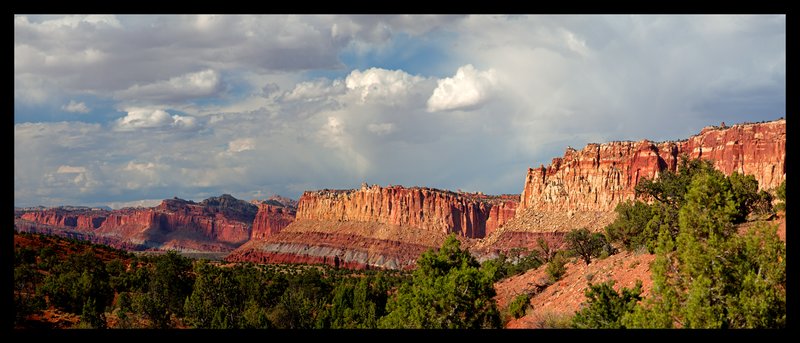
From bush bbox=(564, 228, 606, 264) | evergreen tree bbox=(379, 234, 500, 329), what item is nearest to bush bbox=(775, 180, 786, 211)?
evergreen tree bbox=(379, 234, 500, 329)

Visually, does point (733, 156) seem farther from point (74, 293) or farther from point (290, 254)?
point (290, 254)

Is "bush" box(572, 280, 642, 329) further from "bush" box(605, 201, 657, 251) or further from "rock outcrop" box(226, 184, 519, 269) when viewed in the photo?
"rock outcrop" box(226, 184, 519, 269)

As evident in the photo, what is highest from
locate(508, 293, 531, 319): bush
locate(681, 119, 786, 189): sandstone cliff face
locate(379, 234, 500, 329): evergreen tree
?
locate(681, 119, 786, 189): sandstone cliff face

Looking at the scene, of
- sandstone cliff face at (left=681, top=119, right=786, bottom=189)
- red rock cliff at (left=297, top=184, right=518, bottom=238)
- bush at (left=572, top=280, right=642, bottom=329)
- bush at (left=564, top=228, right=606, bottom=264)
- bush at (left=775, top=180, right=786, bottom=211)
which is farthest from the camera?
red rock cliff at (left=297, top=184, right=518, bottom=238)

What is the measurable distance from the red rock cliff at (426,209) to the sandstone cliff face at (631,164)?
27883mm

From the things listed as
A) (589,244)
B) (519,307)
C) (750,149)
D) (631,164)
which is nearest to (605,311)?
(519,307)

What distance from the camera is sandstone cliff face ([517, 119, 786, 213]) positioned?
9388cm

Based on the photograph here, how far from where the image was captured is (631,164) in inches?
4481

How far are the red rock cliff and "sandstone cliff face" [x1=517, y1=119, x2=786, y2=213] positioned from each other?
2788cm

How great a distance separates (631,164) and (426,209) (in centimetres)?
6273

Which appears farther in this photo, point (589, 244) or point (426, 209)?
point (426, 209)

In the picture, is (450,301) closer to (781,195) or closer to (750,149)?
(781,195)

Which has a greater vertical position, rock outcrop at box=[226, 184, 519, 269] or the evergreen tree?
the evergreen tree
